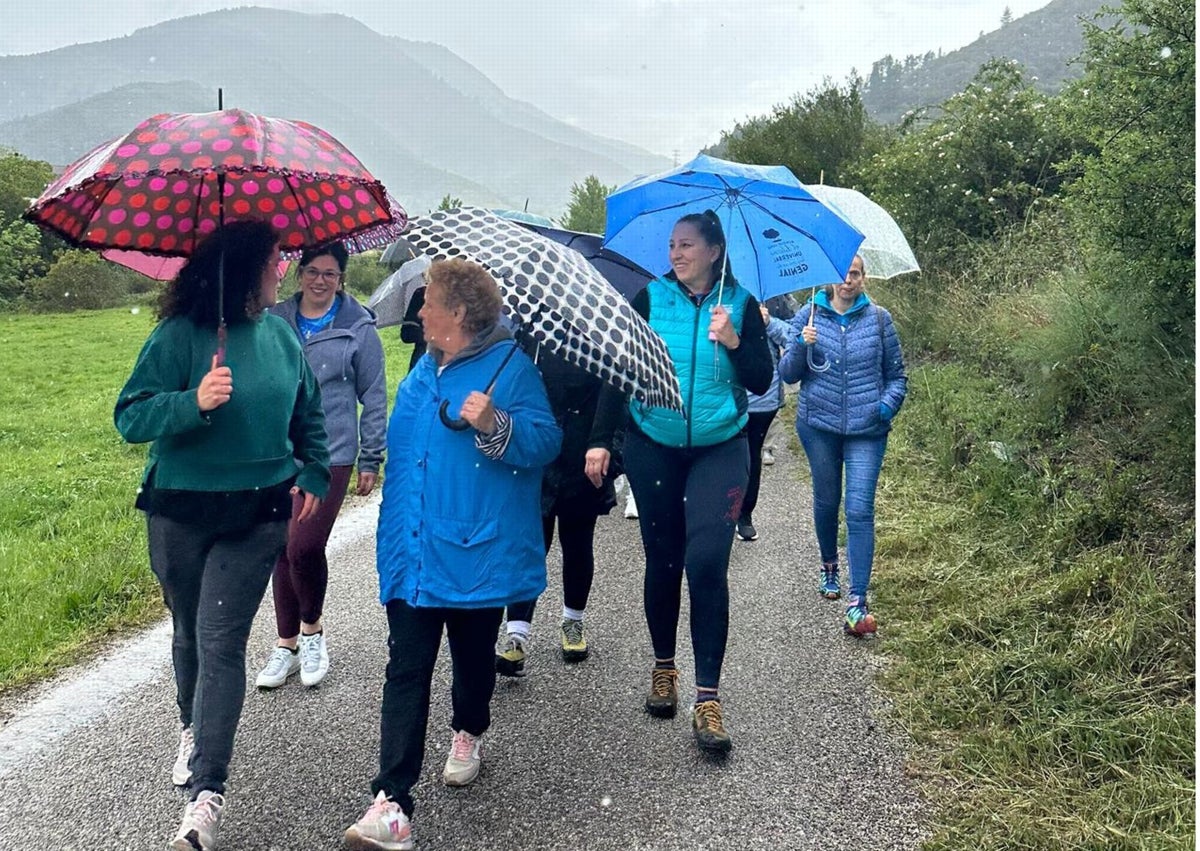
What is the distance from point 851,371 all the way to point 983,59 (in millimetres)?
123442

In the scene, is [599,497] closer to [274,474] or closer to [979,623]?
[274,474]

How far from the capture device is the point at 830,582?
5.16 m

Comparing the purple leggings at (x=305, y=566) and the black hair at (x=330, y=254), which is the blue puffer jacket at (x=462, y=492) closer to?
the purple leggings at (x=305, y=566)

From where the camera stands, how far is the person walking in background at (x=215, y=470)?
273 centimetres

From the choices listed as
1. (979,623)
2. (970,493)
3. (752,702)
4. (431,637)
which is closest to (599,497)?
(752,702)

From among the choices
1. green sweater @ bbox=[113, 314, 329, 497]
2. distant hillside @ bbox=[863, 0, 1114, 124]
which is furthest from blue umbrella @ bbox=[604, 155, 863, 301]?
distant hillside @ bbox=[863, 0, 1114, 124]

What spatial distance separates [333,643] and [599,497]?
156 centimetres

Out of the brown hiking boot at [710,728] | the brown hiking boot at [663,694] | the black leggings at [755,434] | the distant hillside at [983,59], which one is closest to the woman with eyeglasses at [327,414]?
the brown hiking boot at [663,694]

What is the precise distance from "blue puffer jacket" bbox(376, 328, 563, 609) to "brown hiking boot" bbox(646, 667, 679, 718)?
1017 mm

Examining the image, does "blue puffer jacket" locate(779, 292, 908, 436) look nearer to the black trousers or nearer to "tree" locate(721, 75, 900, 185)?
the black trousers

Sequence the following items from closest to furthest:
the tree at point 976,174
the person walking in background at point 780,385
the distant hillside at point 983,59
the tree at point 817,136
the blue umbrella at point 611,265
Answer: the blue umbrella at point 611,265 → the person walking in background at point 780,385 → the tree at point 976,174 → the tree at point 817,136 → the distant hillside at point 983,59

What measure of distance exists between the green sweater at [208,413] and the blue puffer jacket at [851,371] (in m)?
2.80

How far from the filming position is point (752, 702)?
3814 mm

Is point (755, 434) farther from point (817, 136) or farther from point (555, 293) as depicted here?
point (817, 136)
